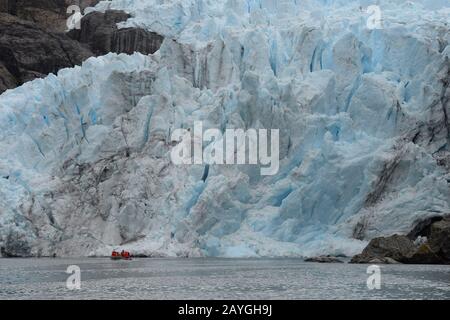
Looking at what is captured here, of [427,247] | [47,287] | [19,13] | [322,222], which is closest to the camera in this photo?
[47,287]

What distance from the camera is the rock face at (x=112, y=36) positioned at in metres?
38.3

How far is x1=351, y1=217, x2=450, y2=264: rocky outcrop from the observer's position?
22.0m

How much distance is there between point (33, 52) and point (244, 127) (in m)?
16.2

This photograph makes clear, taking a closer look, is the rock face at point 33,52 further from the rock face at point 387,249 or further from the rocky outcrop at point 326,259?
the rock face at point 387,249

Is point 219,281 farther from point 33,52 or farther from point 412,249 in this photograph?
point 33,52

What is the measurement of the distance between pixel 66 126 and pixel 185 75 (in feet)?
19.5

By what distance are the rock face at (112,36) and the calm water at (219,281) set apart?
18.0 meters

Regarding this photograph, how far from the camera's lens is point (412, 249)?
2283 cm

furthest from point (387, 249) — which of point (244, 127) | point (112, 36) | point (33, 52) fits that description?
point (33, 52)

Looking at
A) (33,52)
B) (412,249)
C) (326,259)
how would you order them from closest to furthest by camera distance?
1. (412,249)
2. (326,259)
3. (33,52)

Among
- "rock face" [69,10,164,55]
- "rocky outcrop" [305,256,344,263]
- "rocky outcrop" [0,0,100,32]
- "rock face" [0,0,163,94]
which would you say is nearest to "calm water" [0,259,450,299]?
"rocky outcrop" [305,256,344,263]

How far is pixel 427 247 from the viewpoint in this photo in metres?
22.3
